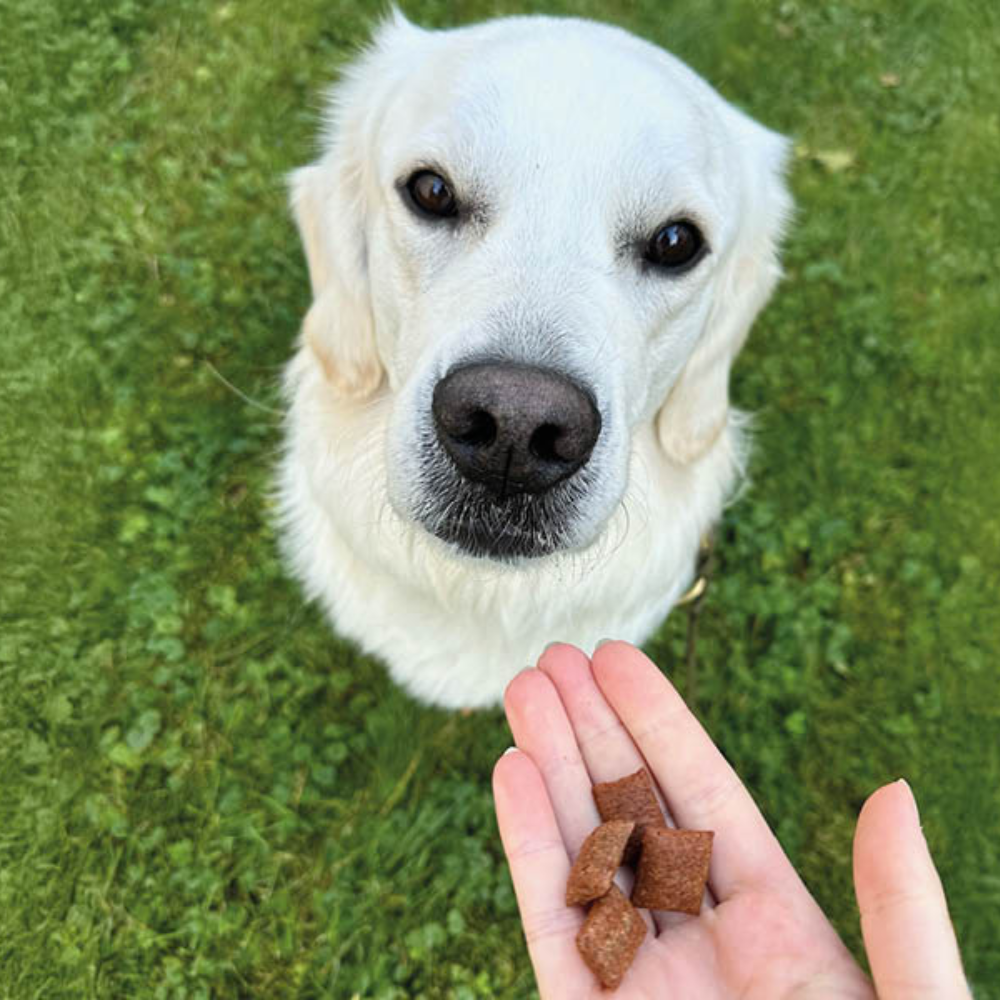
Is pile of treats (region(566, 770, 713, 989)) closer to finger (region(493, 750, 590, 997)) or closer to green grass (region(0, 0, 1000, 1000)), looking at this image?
finger (region(493, 750, 590, 997))

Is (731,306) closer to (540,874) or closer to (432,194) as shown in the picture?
(432,194)

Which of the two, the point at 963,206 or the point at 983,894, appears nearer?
the point at 983,894

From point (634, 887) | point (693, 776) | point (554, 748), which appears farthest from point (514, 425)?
point (634, 887)

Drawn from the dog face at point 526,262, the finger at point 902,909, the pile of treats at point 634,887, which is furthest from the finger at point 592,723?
the finger at point 902,909

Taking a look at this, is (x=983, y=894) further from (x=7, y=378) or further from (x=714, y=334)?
(x=7, y=378)

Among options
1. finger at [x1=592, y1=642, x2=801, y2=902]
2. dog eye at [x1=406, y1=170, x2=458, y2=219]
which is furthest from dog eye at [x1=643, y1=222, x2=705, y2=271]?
finger at [x1=592, y1=642, x2=801, y2=902]

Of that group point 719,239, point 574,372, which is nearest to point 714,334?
point 719,239
